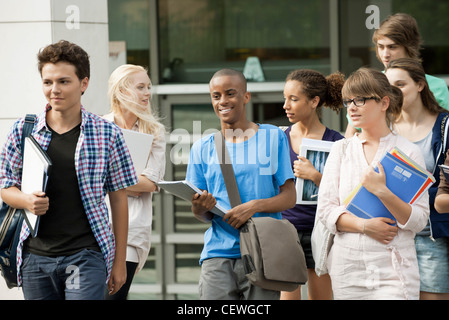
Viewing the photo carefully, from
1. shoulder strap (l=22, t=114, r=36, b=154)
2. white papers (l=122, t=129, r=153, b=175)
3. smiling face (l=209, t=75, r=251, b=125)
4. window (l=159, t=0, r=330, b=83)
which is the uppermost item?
window (l=159, t=0, r=330, b=83)

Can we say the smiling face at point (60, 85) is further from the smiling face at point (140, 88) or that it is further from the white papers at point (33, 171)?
the smiling face at point (140, 88)

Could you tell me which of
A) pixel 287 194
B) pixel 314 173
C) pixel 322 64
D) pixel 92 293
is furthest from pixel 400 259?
pixel 322 64

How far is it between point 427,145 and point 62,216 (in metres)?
2.15

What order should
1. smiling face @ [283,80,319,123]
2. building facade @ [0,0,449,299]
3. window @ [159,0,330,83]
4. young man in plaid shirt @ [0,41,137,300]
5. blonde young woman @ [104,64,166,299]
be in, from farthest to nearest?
window @ [159,0,330,83], building facade @ [0,0,449,299], smiling face @ [283,80,319,123], blonde young woman @ [104,64,166,299], young man in plaid shirt @ [0,41,137,300]

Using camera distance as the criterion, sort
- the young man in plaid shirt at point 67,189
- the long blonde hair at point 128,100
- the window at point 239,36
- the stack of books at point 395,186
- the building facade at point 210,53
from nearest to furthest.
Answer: the young man in plaid shirt at point 67,189 < the stack of books at point 395,186 < the long blonde hair at point 128,100 < the building facade at point 210,53 < the window at point 239,36

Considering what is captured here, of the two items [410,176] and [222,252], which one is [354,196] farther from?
[222,252]

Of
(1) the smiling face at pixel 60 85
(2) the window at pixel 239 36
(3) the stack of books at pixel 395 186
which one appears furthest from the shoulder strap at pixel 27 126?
(2) the window at pixel 239 36

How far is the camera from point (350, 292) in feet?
13.1

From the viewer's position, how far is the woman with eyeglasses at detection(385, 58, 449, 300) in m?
4.51

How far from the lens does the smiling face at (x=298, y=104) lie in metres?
5.19

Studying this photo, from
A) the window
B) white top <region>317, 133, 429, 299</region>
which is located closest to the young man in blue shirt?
white top <region>317, 133, 429, 299</region>

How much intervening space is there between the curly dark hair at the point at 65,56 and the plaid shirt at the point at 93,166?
0.72 ft

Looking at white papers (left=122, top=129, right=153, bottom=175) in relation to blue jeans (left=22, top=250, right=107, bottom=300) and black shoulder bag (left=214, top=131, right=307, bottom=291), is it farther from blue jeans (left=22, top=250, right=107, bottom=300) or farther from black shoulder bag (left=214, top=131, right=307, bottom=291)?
blue jeans (left=22, top=250, right=107, bottom=300)

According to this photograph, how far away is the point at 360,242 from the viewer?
156 inches
